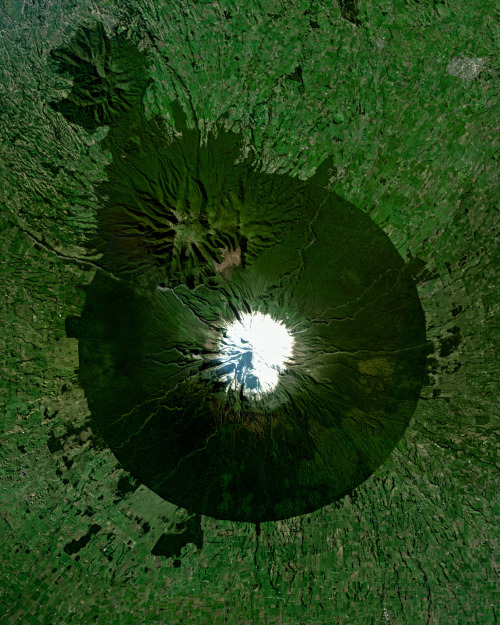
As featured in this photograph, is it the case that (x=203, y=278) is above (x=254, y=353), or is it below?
above

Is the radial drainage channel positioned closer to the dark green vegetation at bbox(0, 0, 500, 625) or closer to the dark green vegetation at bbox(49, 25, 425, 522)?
the dark green vegetation at bbox(49, 25, 425, 522)

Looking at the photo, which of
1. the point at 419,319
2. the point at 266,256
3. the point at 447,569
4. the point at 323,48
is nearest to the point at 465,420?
the point at 419,319

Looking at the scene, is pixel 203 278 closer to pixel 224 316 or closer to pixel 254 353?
pixel 224 316

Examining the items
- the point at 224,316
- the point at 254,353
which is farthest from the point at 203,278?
the point at 254,353

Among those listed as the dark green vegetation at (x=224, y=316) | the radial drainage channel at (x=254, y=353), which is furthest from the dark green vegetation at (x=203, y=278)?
the radial drainage channel at (x=254, y=353)

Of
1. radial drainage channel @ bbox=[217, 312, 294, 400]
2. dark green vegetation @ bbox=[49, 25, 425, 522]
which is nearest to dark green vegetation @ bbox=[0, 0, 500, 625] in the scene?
dark green vegetation @ bbox=[49, 25, 425, 522]
